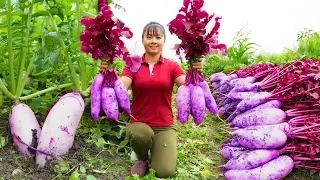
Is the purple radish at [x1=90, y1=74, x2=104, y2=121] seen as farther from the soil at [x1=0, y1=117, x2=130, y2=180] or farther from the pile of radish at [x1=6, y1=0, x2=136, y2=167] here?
the soil at [x1=0, y1=117, x2=130, y2=180]

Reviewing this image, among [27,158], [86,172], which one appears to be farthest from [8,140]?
[86,172]

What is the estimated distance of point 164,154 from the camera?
9.14 feet

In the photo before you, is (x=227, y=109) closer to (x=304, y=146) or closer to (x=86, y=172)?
(x=304, y=146)

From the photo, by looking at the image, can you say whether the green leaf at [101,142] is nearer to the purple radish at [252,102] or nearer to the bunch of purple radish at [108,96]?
the bunch of purple radish at [108,96]

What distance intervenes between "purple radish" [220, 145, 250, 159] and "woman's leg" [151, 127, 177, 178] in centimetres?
47

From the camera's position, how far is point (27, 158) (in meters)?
2.69

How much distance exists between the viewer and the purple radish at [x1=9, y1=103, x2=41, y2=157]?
2709 mm

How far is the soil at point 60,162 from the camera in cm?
253

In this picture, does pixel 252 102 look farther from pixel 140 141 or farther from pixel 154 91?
pixel 140 141

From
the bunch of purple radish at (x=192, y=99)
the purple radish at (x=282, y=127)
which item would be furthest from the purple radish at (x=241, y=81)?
the bunch of purple radish at (x=192, y=99)

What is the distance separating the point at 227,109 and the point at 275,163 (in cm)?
121

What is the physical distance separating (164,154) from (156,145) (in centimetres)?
9

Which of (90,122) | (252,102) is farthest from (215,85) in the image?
(90,122)

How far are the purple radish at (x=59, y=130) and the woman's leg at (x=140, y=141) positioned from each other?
15.7 inches
